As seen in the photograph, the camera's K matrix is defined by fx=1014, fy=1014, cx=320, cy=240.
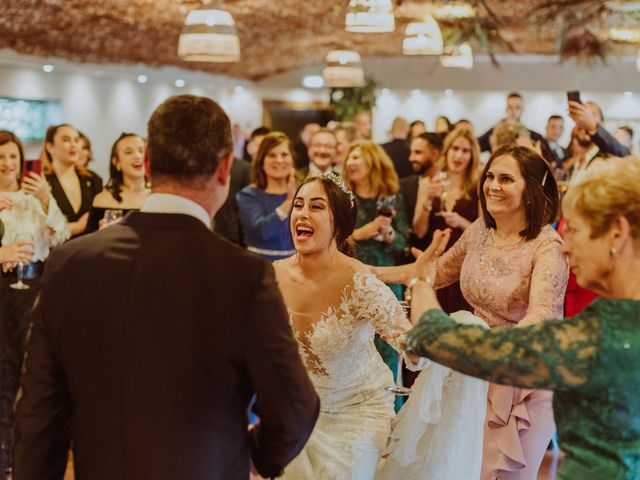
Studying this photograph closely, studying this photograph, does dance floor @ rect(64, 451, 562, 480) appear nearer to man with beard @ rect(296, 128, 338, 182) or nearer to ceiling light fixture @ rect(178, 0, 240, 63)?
man with beard @ rect(296, 128, 338, 182)

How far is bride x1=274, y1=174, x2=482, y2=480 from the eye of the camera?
306 centimetres

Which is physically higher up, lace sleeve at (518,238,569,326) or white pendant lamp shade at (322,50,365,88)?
white pendant lamp shade at (322,50,365,88)

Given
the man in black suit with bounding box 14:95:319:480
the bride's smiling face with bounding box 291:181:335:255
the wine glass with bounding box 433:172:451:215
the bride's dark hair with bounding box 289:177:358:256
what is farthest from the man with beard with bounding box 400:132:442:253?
the man in black suit with bounding box 14:95:319:480

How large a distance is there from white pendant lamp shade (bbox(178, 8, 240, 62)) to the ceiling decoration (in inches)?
88.9

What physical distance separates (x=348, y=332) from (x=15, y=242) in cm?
194

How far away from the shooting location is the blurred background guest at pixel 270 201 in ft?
18.7

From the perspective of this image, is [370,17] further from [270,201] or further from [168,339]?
[168,339]

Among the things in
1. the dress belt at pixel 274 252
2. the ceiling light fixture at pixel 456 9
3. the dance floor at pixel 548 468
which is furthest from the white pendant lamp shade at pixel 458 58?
the dance floor at pixel 548 468

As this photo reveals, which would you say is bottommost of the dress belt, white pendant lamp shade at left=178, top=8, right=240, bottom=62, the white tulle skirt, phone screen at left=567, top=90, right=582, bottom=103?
the white tulle skirt

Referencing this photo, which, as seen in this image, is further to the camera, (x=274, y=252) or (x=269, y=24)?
(x=269, y=24)

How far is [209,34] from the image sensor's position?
6.34 metres

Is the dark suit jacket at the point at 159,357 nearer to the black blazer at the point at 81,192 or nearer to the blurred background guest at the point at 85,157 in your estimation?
the black blazer at the point at 81,192

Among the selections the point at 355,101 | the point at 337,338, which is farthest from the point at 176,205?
the point at 355,101

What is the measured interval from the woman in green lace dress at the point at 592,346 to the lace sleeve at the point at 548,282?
1.20m
